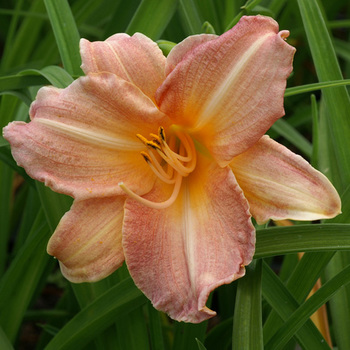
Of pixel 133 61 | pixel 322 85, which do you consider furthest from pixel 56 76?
pixel 322 85

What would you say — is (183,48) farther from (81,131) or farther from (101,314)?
(101,314)

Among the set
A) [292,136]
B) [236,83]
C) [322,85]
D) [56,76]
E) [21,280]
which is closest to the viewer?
[236,83]

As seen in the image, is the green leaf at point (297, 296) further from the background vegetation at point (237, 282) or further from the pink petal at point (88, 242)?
the pink petal at point (88, 242)

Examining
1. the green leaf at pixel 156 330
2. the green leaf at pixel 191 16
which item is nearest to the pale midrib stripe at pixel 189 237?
the green leaf at pixel 156 330

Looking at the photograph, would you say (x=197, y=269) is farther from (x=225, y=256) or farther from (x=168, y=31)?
(x=168, y=31)

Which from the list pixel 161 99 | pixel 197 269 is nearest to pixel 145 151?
pixel 161 99

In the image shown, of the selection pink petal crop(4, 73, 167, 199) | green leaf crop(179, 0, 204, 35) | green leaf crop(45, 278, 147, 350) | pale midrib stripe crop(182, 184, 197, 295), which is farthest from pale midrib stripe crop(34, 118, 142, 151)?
green leaf crop(179, 0, 204, 35)
